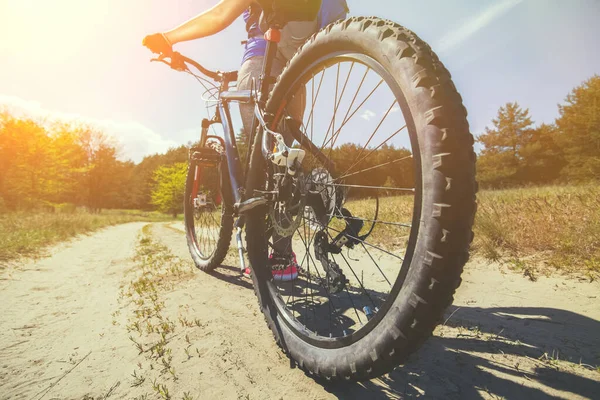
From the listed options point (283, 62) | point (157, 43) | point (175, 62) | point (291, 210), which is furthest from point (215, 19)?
point (291, 210)

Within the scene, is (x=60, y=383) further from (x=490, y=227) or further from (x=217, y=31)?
(x=490, y=227)

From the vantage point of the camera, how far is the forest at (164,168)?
68.6ft

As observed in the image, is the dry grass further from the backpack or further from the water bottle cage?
the backpack

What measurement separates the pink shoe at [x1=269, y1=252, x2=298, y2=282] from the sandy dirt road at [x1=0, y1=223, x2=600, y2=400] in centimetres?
28

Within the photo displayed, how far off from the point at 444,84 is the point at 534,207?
3.99 m

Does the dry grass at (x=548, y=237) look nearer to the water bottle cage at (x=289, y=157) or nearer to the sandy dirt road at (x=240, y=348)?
the sandy dirt road at (x=240, y=348)

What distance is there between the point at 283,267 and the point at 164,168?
130 feet

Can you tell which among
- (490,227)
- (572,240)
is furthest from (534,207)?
(572,240)

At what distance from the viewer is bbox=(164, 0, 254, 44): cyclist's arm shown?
6.49 feet

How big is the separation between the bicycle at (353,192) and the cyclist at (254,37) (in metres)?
0.13

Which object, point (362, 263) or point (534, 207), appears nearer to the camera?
point (362, 263)

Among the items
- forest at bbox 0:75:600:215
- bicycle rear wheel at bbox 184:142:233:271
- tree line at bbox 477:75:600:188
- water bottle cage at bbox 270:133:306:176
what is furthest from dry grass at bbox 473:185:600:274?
tree line at bbox 477:75:600:188

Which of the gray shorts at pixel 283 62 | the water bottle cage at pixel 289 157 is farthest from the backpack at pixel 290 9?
the water bottle cage at pixel 289 157

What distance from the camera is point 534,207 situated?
380 centimetres
